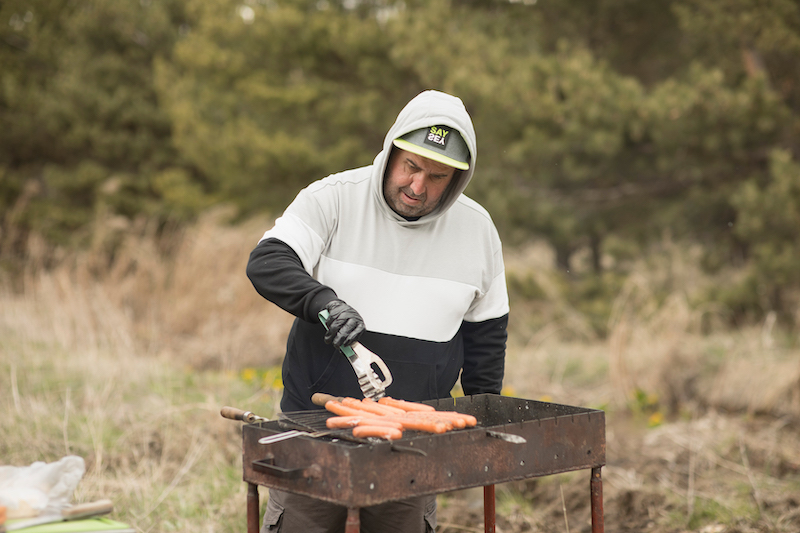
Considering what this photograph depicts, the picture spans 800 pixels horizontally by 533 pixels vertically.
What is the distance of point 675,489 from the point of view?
4.64m

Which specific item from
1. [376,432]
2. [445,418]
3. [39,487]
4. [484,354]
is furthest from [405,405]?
[39,487]

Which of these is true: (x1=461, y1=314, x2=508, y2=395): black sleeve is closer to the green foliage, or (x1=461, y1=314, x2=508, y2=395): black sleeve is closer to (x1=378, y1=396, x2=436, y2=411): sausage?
(x1=378, y1=396, x2=436, y2=411): sausage

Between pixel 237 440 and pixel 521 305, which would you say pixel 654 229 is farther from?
pixel 237 440

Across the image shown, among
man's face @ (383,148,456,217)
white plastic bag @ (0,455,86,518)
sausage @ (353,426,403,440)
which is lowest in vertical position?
white plastic bag @ (0,455,86,518)

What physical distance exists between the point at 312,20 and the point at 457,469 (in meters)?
9.50

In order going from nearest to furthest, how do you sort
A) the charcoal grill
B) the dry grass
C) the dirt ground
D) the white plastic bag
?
the white plastic bag < the charcoal grill < the dirt ground < the dry grass

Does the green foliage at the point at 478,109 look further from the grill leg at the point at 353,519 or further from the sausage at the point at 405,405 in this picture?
the grill leg at the point at 353,519

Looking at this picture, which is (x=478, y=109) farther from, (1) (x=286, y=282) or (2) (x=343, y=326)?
(2) (x=343, y=326)

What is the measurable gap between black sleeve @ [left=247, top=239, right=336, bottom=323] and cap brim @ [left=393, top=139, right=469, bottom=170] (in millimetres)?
577

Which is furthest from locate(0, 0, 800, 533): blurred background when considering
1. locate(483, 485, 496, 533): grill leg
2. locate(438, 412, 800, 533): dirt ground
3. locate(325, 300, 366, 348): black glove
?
locate(325, 300, 366, 348): black glove

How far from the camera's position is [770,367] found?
21.1 feet

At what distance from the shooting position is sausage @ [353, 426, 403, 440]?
2322mm

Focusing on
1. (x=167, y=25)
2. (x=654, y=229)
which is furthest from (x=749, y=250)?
(x=167, y=25)

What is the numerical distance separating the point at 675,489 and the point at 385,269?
275 centimetres
